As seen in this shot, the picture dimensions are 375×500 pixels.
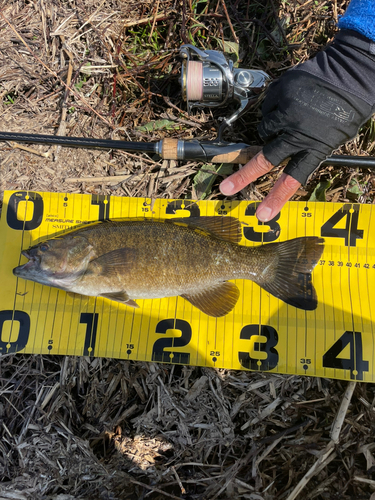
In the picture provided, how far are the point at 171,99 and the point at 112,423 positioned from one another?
3.67m

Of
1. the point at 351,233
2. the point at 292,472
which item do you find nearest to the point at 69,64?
the point at 351,233

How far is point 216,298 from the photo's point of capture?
10.2ft

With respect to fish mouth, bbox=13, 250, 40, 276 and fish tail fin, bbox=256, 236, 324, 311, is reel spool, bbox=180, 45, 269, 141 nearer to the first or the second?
fish tail fin, bbox=256, 236, 324, 311

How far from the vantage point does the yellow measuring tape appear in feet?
9.77

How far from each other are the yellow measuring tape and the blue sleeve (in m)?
1.58

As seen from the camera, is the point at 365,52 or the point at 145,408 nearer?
the point at 365,52

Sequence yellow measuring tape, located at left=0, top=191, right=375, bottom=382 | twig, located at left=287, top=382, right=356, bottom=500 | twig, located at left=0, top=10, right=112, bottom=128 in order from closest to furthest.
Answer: twig, located at left=287, top=382, right=356, bottom=500, yellow measuring tape, located at left=0, top=191, right=375, bottom=382, twig, located at left=0, top=10, right=112, bottom=128

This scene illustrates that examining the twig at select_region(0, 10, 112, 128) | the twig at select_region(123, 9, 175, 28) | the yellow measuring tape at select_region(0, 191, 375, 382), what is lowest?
the yellow measuring tape at select_region(0, 191, 375, 382)

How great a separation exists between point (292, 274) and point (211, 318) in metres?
0.95

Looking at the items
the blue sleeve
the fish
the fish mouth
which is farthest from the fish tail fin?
the fish mouth

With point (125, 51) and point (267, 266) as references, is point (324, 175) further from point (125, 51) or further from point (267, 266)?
point (125, 51)

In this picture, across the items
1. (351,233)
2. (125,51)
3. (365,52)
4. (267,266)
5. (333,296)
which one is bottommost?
(333,296)

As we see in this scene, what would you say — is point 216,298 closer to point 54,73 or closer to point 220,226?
point 220,226

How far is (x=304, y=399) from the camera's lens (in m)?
3.04
